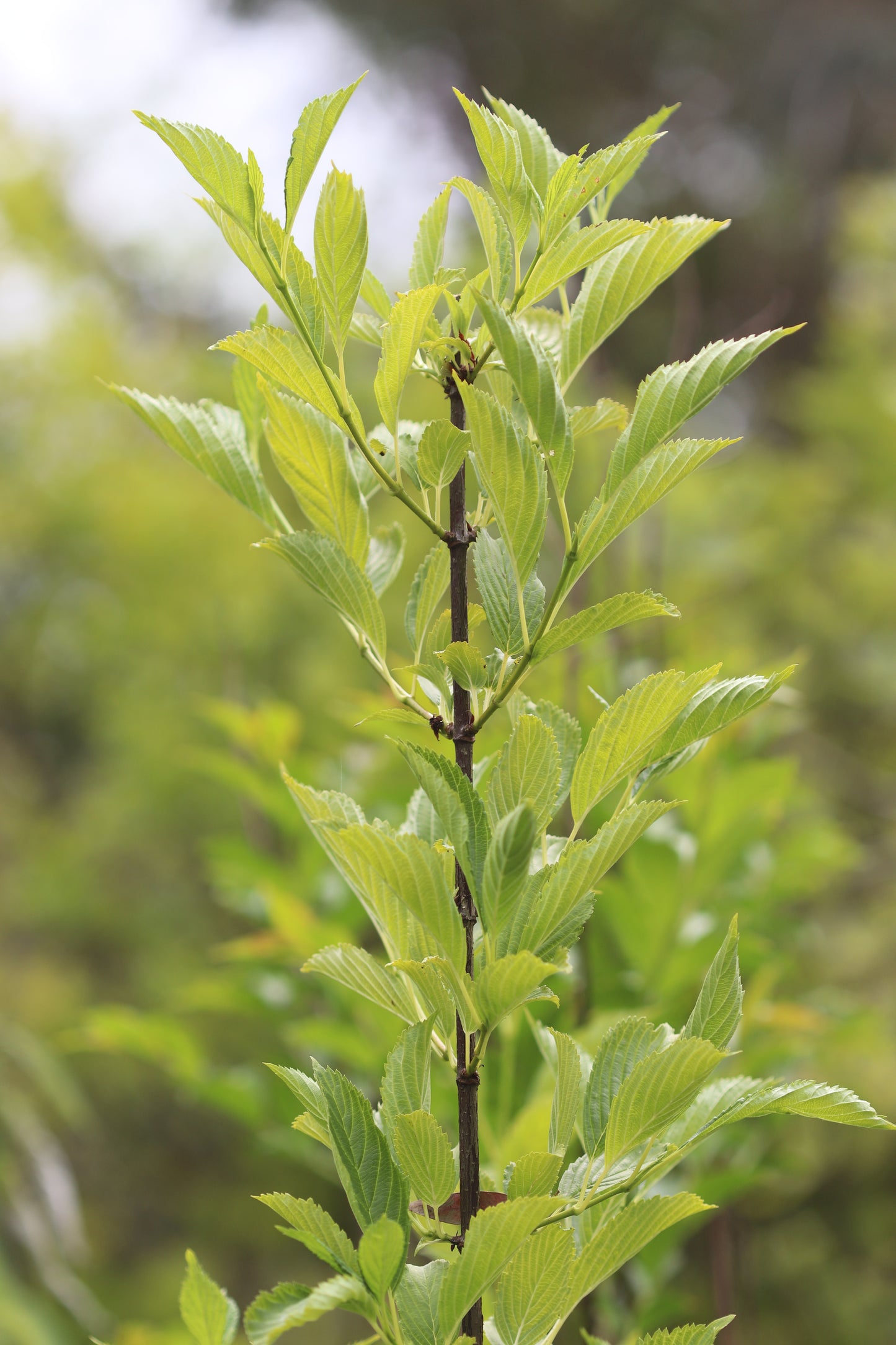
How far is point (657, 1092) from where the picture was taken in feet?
0.65

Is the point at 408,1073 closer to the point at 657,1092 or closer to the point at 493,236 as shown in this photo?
the point at 657,1092

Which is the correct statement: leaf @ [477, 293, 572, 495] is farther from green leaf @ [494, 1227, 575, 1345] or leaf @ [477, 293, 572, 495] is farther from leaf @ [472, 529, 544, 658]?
green leaf @ [494, 1227, 575, 1345]

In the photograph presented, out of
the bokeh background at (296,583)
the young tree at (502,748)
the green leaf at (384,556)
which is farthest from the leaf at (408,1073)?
the bokeh background at (296,583)

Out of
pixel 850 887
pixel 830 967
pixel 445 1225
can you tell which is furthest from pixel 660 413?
pixel 850 887

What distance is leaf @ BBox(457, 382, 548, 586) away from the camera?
0.20 m

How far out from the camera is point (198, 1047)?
1.88 ft

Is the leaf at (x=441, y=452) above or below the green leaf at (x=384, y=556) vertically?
above

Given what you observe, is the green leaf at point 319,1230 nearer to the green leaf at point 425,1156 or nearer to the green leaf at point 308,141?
the green leaf at point 425,1156

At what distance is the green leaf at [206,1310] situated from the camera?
0.21 meters

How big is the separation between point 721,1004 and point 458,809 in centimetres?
7

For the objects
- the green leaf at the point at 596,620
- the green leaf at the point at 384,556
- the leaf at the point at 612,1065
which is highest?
the green leaf at the point at 384,556

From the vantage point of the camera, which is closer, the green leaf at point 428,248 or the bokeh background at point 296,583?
the green leaf at point 428,248

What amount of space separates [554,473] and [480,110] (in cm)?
8

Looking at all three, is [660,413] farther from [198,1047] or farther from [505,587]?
[198,1047]
